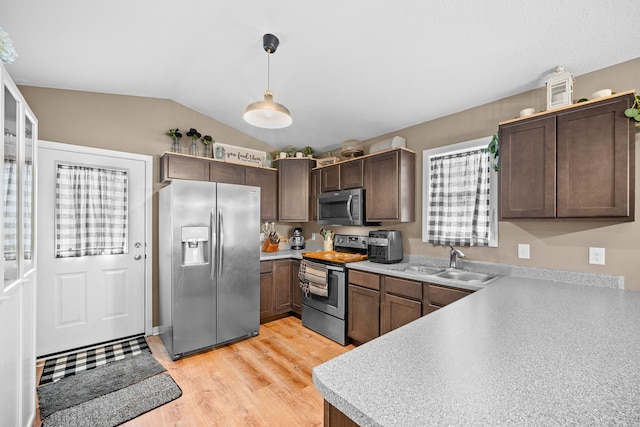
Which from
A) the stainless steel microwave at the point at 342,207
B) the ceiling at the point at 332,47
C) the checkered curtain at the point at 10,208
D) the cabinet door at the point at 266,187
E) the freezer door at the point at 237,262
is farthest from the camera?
the cabinet door at the point at 266,187

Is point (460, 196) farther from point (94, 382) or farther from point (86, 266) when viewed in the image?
point (86, 266)

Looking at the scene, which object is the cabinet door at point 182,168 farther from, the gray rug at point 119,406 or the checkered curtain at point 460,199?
the checkered curtain at point 460,199

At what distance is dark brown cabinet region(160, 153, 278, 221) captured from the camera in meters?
3.30

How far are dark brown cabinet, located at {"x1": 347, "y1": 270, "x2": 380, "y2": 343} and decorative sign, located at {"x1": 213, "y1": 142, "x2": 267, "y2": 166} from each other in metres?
2.28

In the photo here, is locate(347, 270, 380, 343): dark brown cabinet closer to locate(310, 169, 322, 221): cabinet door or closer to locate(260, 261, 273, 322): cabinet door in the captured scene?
locate(260, 261, 273, 322): cabinet door

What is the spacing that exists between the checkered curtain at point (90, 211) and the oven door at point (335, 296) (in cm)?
236

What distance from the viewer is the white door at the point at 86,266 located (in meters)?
2.74

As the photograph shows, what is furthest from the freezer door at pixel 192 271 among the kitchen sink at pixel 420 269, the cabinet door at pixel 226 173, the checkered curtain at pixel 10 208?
the kitchen sink at pixel 420 269

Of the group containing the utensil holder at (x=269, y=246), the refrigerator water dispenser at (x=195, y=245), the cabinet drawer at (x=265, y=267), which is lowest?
the cabinet drawer at (x=265, y=267)

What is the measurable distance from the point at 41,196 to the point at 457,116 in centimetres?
424

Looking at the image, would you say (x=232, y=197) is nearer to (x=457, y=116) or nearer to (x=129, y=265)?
(x=129, y=265)

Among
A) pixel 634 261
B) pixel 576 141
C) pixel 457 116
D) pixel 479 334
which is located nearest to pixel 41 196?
pixel 479 334

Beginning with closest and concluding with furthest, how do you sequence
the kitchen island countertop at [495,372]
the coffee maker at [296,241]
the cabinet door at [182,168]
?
the kitchen island countertop at [495,372], the cabinet door at [182,168], the coffee maker at [296,241]

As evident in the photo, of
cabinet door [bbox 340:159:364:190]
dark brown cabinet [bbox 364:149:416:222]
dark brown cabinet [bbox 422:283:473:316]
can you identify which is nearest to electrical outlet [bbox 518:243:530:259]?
dark brown cabinet [bbox 422:283:473:316]
